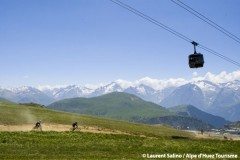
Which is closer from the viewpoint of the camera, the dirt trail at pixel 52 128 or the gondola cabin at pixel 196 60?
the gondola cabin at pixel 196 60

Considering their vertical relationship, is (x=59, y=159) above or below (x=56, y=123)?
below

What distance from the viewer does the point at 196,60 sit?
171ft

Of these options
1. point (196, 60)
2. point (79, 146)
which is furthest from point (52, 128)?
point (196, 60)

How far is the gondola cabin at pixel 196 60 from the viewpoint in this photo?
171 feet

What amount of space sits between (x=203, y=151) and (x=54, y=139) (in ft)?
86.7

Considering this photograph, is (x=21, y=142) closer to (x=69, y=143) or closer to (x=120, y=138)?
(x=69, y=143)

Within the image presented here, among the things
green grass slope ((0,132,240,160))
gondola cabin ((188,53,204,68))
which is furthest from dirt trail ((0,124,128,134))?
gondola cabin ((188,53,204,68))

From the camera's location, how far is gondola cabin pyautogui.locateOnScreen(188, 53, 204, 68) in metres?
52.2

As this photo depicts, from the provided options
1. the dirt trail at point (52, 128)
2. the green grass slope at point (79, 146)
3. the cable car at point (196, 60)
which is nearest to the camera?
the cable car at point (196, 60)

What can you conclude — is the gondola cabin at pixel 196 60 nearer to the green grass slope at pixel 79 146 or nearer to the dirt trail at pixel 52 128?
the green grass slope at pixel 79 146

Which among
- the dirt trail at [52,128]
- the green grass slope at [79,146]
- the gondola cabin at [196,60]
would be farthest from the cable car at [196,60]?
the dirt trail at [52,128]

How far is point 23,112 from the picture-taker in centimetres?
10712

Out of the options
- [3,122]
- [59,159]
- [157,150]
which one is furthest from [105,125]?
[59,159]

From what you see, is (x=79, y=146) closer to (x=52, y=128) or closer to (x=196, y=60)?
(x=196, y=60)
